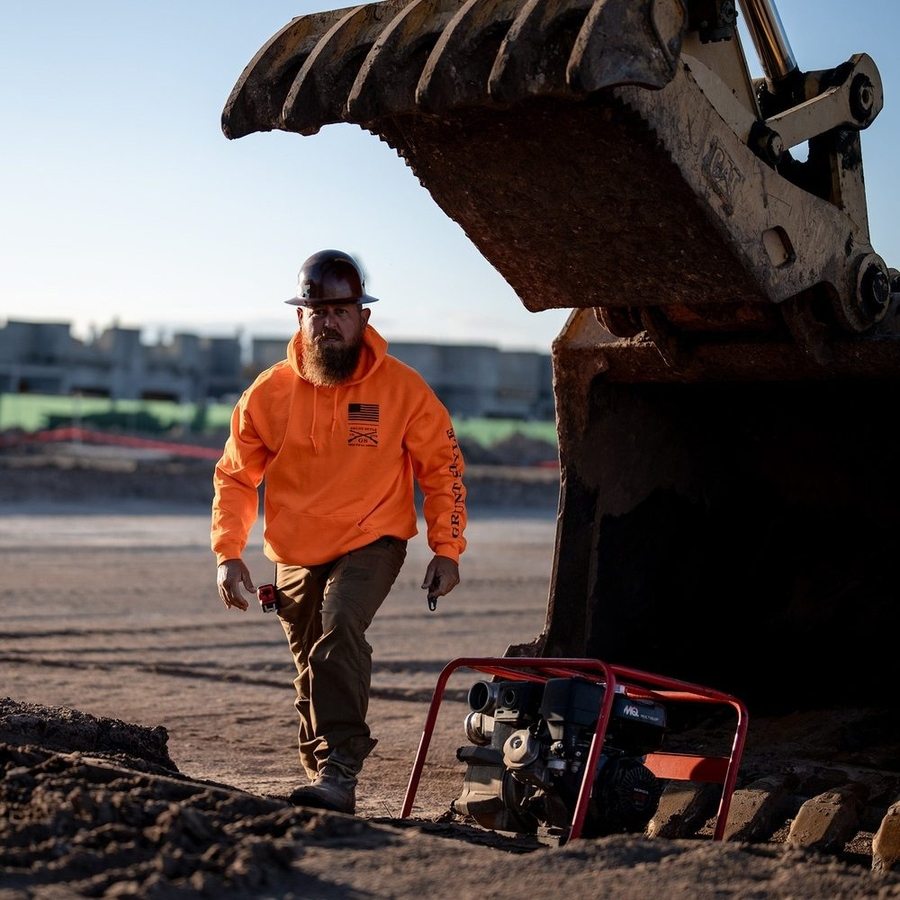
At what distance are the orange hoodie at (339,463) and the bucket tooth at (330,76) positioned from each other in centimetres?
95

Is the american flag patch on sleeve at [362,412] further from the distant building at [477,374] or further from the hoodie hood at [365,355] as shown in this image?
the distant building at [477,374]

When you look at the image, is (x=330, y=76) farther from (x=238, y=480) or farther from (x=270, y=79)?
(x=238, y=480)

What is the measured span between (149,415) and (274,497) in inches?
1229

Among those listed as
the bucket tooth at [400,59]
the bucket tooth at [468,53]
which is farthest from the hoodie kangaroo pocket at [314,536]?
the bucket tooth at [468,53]

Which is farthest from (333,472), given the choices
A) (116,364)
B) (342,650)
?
(116,364)

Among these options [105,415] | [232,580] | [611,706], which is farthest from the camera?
[105,415]

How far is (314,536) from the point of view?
5.47 metres

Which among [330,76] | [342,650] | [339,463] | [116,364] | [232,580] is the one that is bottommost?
[342,650]

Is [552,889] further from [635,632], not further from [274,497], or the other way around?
[635,632]

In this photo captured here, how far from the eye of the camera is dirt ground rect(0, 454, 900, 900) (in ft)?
12.0

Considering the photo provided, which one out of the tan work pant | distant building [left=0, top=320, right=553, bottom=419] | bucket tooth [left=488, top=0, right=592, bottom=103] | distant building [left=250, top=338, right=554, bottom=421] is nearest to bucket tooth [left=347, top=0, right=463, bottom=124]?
bucket tooth [left=488, top=0, right=592, bottom=103]

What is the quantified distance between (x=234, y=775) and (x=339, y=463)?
63.0 inches

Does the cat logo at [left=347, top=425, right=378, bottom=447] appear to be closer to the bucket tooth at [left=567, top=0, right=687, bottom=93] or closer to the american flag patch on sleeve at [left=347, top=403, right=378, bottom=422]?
the american flag patch on sleeve at [left=347, top=403, right=378, bottom=422]

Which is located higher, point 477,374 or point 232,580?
point 477,374
